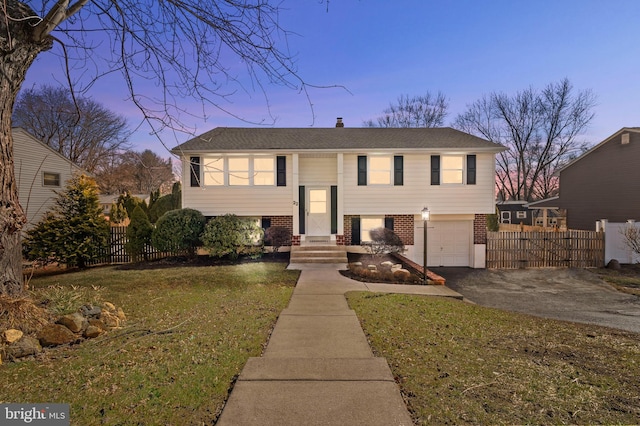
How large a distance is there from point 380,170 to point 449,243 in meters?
4.68

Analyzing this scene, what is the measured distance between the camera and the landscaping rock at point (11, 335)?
380cm

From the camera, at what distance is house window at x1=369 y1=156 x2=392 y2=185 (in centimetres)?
1380

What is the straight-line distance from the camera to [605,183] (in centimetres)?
1883

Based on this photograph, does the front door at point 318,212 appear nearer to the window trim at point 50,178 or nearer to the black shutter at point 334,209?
the black shutter at point 334,209

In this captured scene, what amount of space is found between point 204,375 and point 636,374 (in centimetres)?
479

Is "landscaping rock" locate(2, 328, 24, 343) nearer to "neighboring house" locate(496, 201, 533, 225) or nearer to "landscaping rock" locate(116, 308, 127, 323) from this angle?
"landscaping rock" locate(116, 308, 127, 323)

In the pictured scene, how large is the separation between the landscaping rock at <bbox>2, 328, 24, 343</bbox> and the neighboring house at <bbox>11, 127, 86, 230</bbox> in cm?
1409

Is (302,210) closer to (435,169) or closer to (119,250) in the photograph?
(435,169)

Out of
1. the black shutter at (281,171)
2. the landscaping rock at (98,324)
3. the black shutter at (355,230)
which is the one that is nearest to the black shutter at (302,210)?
the black shutter at (281,171)

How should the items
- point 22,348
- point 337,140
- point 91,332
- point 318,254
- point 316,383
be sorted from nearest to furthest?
point 316,383 < point 22,348 < point 91,332 < point 318,254 < point 337,140

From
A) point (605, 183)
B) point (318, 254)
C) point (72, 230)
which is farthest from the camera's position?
point (605, 183)

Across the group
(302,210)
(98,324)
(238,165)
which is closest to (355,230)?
(302,210)

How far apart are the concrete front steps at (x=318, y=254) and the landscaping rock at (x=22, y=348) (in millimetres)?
8172

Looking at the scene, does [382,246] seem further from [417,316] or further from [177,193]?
[177,193]
